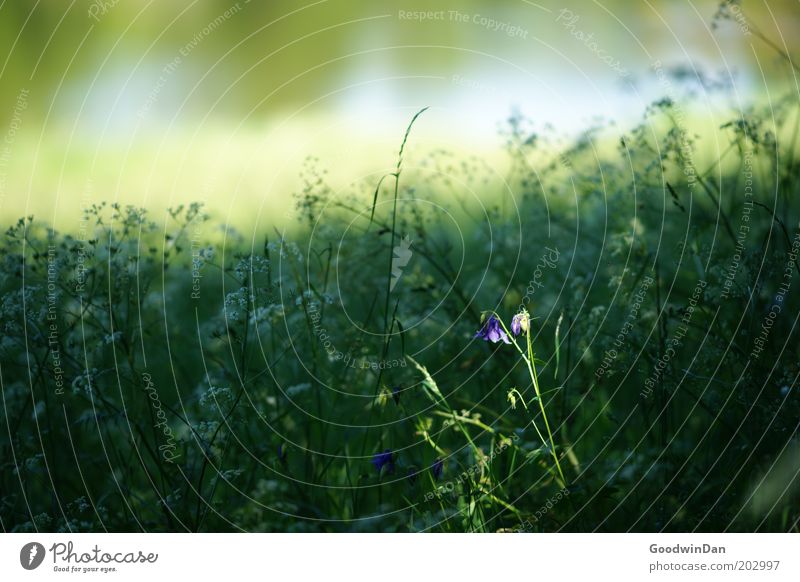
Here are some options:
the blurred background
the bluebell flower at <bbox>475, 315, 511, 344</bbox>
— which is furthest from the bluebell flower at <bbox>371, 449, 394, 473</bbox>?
the blurred background

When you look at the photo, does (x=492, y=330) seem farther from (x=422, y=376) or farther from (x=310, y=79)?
(x=310, y=79)

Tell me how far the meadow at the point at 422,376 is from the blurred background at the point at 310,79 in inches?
7.1

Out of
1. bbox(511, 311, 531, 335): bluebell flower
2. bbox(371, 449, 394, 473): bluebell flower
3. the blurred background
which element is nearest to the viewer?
bbox(511, 311, 531, 335): bluebell flower

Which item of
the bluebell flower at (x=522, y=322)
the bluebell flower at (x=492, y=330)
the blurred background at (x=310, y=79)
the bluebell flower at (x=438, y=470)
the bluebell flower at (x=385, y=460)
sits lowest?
the bluebell flower at (x=438, y=470)

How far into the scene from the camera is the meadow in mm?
2189

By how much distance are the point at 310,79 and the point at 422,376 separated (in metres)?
1.22

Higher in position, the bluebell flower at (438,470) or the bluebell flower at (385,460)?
the bluebell flower at (385,460)

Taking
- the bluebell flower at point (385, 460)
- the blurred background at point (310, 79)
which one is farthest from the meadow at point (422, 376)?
the blurred background at point (310, 79)

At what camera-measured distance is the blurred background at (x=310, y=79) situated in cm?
272

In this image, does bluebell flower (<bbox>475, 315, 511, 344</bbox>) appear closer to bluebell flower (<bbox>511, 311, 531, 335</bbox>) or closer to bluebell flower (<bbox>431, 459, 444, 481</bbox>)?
bluebell flower (<bbox>511, 311, 531, 335</bbox>)

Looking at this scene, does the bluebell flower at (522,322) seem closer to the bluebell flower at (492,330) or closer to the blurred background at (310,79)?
the bluebell flower at (492,330)

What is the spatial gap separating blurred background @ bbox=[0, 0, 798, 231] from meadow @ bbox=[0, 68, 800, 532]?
18cm
